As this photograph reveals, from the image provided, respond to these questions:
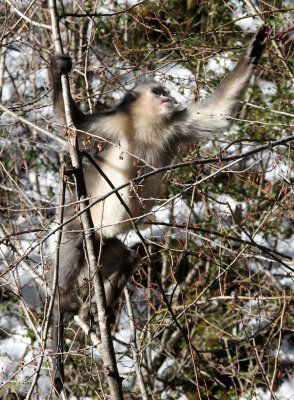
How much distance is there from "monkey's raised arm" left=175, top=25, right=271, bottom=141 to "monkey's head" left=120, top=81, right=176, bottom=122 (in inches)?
9.5

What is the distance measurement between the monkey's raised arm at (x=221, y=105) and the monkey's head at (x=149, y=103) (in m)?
0.24

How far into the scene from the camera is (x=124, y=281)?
4.83m

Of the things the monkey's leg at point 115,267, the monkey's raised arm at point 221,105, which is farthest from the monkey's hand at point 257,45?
the monkey's leg at point 115,267

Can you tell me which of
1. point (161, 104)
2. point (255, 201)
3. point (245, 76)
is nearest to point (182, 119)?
point (161, 104)

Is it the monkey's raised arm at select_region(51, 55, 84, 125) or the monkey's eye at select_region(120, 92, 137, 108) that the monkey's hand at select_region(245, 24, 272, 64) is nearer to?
the monkey's eye at select_region(120, 92, 137, 108)

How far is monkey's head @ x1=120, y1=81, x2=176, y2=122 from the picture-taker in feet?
15.3

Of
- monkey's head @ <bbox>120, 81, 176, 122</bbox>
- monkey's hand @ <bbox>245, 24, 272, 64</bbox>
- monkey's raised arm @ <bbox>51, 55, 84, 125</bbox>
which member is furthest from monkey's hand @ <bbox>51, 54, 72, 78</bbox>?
monkey's hand @ <bbox>245, 24, 272, 64</bbox>

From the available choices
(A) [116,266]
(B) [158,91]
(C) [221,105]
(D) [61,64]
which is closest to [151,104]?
(B) [158,91]

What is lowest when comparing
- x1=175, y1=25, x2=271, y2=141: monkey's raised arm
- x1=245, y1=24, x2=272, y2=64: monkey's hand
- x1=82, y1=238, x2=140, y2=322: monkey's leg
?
x1=82, y1=238, x2=140, y2=322: monkey's leg

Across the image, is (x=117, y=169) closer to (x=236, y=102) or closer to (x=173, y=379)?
(x=236, y=102)

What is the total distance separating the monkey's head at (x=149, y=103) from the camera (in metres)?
4.65

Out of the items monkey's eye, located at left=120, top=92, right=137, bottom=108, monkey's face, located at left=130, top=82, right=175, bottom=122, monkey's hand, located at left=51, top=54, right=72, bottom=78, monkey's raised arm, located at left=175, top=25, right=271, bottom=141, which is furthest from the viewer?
monkey's eye, located at left=120, top=92, right=137, bottom=108

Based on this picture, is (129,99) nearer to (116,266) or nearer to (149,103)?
(149,103)

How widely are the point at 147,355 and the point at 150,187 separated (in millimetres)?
2907
